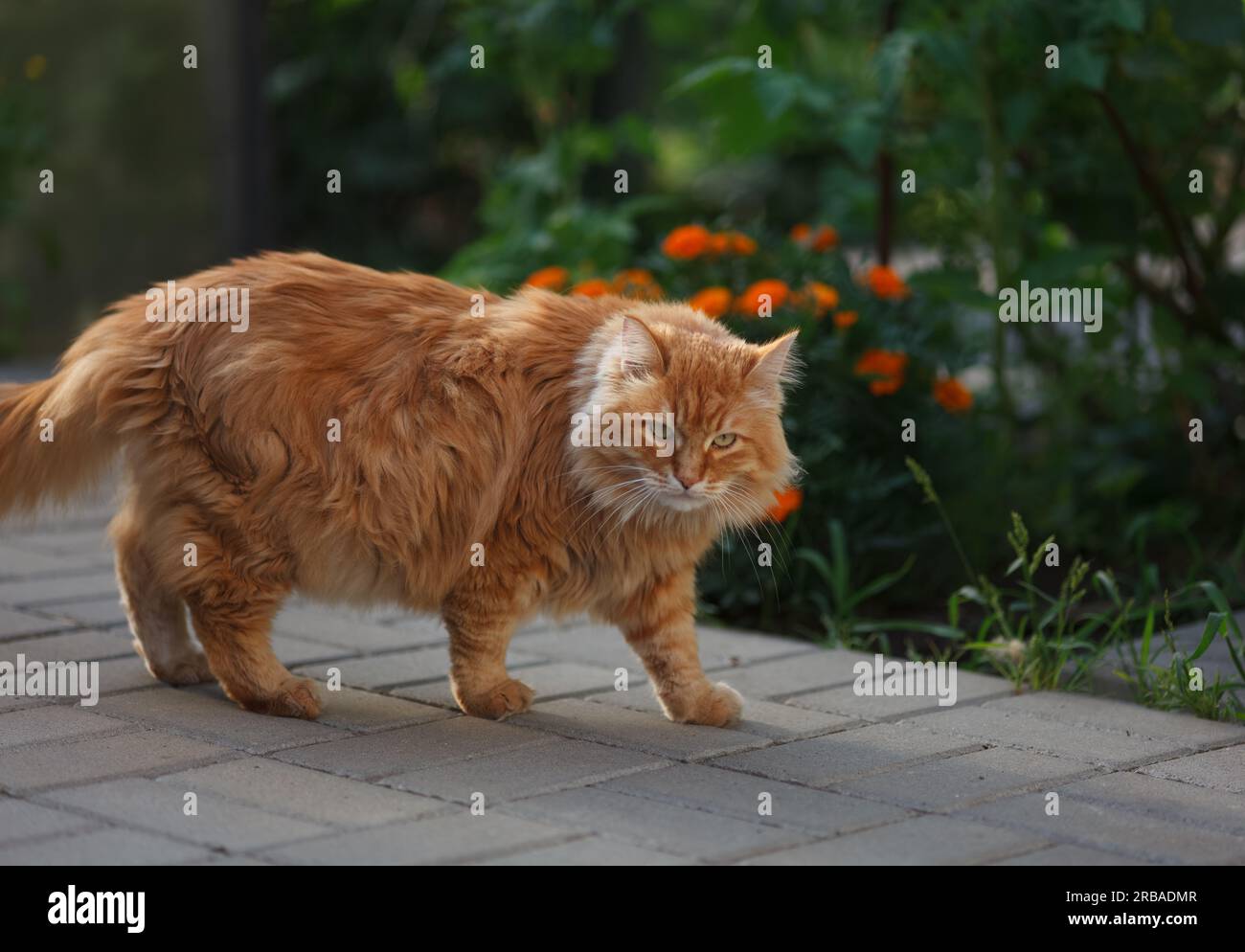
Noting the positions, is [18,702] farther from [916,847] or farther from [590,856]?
[916,847]

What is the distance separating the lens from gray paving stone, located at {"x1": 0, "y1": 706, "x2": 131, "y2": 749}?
3438 mm

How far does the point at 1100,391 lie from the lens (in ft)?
19.7

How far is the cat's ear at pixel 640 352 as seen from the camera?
11.6 feet

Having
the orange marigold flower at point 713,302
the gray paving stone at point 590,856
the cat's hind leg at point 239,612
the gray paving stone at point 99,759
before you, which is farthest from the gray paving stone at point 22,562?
the gray paving stone at point 590,856

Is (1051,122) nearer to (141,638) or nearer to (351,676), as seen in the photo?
(351,676)

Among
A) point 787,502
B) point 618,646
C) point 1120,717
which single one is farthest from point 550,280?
point 1120,717

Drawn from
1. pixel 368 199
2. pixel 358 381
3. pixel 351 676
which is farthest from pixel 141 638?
pixel 368 199

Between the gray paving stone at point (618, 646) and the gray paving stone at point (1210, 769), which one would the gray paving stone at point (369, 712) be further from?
the gray paving stone at point (1210, 769)

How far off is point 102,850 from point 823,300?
3094mm

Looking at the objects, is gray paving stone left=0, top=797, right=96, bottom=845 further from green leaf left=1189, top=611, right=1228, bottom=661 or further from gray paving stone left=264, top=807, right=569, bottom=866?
green leaf left=1189, top=611, right=1228, bottom=661

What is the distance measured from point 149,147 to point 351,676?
507 cm

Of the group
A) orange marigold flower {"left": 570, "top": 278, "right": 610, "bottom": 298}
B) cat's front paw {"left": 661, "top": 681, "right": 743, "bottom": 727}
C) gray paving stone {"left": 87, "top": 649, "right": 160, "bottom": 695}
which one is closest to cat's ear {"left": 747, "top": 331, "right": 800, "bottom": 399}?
cat's front paw {"left": 661, "top": 681, "right": 743, "bottom": 727}

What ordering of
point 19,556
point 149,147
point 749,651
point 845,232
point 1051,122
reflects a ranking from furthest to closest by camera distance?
1. point 149,147
2. point 845,232
3. point 1051,122
4. point 19,556
5. point 749,651

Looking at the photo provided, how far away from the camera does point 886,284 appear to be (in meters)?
5.20
